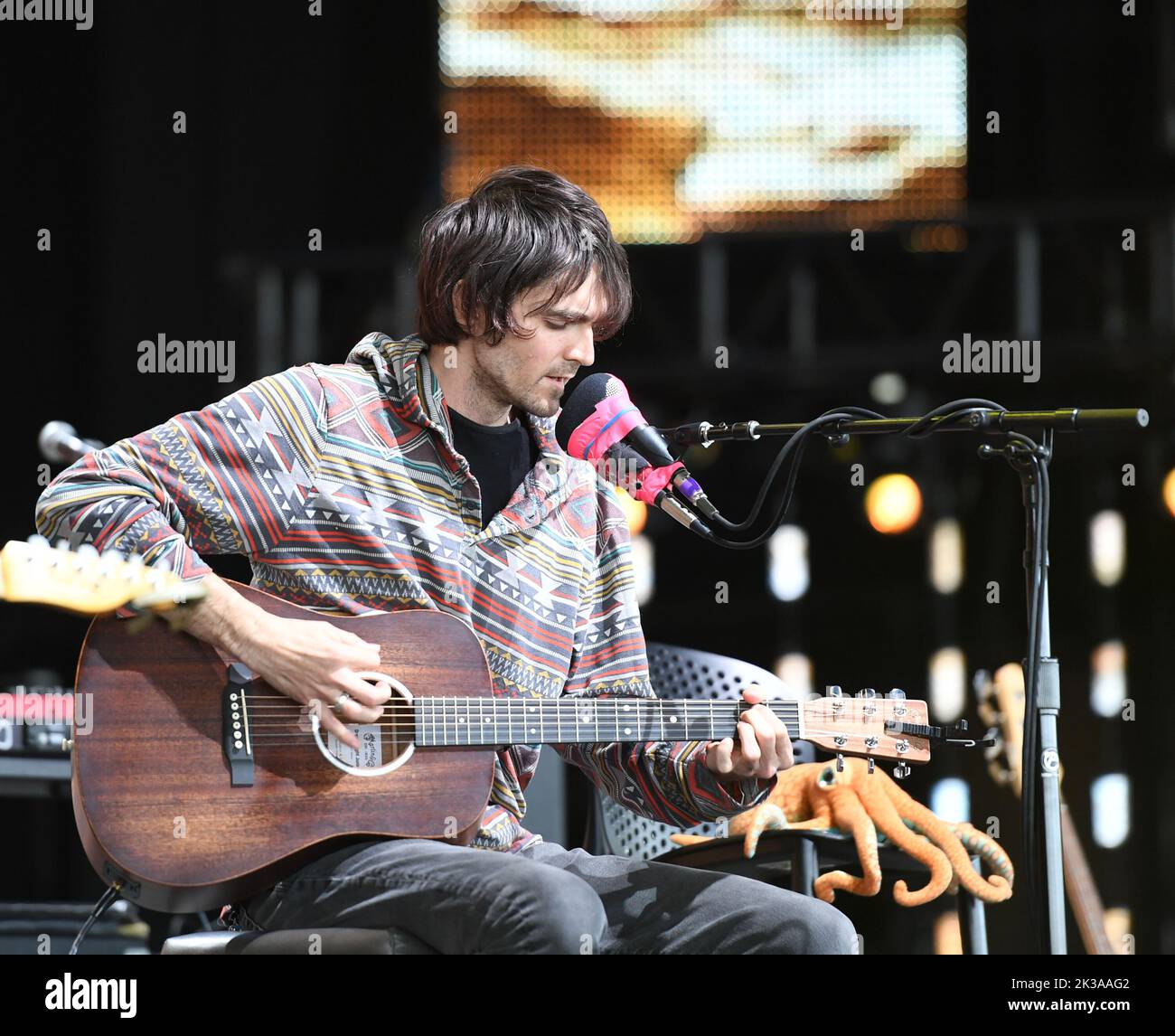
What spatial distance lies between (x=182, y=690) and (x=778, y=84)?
16.6 ft

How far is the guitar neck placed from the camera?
2506 mm

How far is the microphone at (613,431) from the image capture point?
2521 mm

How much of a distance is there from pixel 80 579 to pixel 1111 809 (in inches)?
209

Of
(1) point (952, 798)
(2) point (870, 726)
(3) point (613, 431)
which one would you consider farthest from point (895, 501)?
(3) point (613, 431)

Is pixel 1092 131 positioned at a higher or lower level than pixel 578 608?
higher

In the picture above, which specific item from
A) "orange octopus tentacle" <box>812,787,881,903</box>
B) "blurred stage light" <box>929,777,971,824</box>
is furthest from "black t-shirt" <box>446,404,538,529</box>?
"blurred stage light" <box>929,777,971,824</box>

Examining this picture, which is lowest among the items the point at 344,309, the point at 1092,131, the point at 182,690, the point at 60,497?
the point at 182,690

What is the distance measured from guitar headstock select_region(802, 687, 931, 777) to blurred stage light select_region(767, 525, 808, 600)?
201 inches

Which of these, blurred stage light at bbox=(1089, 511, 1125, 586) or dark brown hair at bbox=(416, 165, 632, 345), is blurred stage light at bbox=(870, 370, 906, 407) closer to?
blurred stage light at bbox=(1089, 511, 1125, 586)

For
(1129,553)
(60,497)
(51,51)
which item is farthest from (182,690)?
(1129,553)

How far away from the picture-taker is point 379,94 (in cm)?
711
